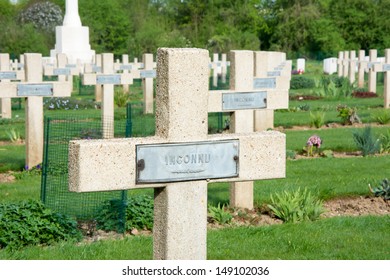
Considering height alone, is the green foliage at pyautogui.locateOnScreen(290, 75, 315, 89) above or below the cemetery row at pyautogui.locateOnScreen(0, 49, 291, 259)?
below

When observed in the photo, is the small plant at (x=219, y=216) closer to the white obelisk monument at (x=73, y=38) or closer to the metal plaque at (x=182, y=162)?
the metal plaque at (x=182, y=162)

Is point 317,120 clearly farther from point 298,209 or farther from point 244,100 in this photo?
point 298,209

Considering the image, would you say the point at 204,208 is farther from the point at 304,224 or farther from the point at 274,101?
the point at 274,101

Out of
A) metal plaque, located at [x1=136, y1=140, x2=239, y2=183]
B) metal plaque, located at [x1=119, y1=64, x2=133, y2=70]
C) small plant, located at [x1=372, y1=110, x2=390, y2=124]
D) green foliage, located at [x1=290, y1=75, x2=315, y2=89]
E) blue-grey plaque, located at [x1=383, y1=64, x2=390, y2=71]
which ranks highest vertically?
blue-grey plaque, located at [x1=383, y1=64, x2=390, y2=71]

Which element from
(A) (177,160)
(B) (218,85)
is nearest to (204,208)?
(A) (177,160)

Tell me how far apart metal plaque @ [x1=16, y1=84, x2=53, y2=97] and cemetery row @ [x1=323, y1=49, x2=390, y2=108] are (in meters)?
12.0

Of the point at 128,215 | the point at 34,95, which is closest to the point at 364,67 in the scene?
the point at 34,95

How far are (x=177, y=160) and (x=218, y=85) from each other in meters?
31.3

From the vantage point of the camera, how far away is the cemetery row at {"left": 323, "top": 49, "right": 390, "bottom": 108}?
25.1 metres

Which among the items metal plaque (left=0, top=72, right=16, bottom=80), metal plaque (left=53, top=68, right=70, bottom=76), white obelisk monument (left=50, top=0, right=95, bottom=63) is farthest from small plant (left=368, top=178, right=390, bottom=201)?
white obelisk monument (left=50, top=0, right=95, bottom=63)

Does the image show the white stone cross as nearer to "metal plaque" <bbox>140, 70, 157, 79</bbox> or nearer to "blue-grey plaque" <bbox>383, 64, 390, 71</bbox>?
"blue-grey plaque" <bbox>383, 64, 390, 71</bbox>

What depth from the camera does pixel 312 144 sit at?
1500 centimetres

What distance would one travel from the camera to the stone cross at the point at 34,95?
47.3ft

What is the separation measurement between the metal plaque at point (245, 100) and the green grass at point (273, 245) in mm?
1494
